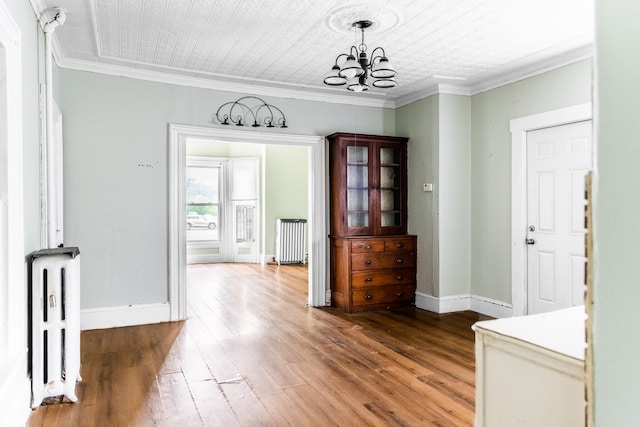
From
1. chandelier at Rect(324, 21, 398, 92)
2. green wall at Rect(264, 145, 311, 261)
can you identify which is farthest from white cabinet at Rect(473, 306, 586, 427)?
green wall at Rect(264, 145, 311, 261)

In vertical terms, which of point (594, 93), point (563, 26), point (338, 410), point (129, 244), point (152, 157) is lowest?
point (338, 410)

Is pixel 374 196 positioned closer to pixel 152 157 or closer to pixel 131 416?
pixel 152 157

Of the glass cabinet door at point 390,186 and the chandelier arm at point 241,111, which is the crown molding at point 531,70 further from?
the chandelier arm at point 241,111

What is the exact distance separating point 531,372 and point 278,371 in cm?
231

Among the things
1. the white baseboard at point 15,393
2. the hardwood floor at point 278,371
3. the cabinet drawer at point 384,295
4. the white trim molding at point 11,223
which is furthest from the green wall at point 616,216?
the cabinet drawer at point 384,295

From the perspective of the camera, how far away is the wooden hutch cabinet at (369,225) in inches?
191

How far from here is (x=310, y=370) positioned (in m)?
3.07

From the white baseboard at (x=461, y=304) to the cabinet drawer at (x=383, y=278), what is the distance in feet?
0.86

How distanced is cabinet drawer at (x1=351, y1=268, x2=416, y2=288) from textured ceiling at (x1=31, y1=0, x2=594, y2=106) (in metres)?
2.12

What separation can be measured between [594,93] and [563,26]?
10.9 feet

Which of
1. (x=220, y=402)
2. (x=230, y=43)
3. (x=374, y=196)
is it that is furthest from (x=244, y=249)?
(x=220, y=402)

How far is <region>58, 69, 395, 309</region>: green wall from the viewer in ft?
13.2

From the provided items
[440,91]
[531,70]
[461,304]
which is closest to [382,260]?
[461,304]

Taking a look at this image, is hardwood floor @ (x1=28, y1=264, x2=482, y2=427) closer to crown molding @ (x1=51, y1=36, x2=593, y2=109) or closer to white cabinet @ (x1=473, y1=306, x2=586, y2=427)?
white cabinet @ (x1=473, y1=306, x2=586, y2=427)
